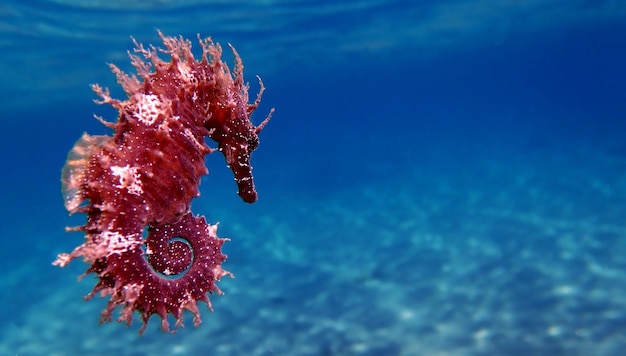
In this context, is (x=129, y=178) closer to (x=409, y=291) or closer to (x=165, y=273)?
(x=165, y=273)

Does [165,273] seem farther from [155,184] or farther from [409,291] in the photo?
[409,291]

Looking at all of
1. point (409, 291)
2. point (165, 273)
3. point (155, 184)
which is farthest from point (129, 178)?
point (409, 291)

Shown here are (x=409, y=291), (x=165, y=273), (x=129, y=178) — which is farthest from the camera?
(x=409, y=291)

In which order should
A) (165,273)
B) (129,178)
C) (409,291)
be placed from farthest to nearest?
(409,291), (165,273), (129,178)

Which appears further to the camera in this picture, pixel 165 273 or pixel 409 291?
pixel 409 291

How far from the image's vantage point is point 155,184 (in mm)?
1889

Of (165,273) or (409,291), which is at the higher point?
(409,291)

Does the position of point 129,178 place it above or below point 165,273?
above

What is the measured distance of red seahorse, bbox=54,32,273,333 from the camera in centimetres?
185

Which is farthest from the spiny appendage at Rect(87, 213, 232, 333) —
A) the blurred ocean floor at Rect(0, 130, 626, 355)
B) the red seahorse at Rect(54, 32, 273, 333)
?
the blurred ocean floor at Rect(0, 130, 626, 355)

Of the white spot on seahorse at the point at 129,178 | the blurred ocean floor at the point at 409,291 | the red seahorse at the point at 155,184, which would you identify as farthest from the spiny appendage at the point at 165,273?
the blurred ocean floor at the point at 409,291

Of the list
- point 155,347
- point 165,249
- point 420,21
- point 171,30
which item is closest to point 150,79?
point 165,249

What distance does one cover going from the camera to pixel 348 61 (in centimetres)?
3844

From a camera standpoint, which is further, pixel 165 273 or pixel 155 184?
pixel 165 273
